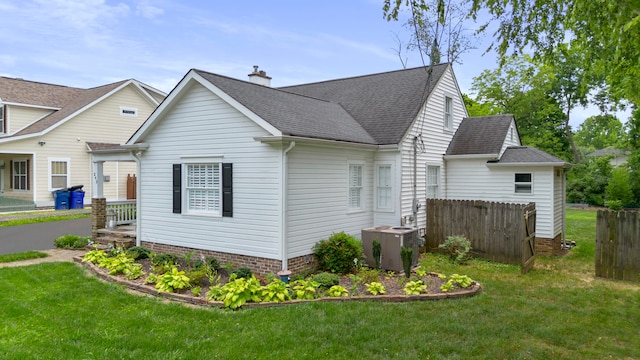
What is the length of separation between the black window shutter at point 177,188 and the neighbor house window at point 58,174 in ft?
48.8

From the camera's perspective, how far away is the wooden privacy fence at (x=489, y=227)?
10.6 metres

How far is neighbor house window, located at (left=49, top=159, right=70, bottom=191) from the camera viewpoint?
21562 mm

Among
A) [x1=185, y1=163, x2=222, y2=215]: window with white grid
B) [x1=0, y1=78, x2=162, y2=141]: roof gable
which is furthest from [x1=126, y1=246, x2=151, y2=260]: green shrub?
[x1=0, y1=78, x2=162, y2=141]: roof gable

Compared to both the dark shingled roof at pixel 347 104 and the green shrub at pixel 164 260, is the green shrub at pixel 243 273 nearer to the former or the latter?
the green shrub at pixel 164 260

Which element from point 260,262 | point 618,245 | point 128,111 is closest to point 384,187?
point 260,262

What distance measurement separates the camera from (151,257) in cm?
1047

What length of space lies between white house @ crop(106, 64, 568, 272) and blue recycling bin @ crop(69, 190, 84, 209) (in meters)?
11.9

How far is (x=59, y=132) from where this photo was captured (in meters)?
21.8

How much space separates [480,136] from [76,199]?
19.6 metres

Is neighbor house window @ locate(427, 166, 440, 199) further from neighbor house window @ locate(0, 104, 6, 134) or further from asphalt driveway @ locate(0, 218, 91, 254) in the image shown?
neighbor house window @ locate(0, 104, 6, 134)

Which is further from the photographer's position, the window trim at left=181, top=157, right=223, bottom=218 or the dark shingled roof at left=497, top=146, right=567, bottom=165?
the dark shingled roof at left=497, top=146, right=567, bottom=165

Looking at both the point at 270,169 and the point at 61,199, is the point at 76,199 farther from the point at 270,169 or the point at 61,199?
the point at 270,169

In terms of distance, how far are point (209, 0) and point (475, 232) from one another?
32.4 ft

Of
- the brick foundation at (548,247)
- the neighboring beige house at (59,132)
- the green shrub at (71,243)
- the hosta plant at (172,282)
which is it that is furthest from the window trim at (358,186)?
Answer: the neighboring beige house at (59,132)
